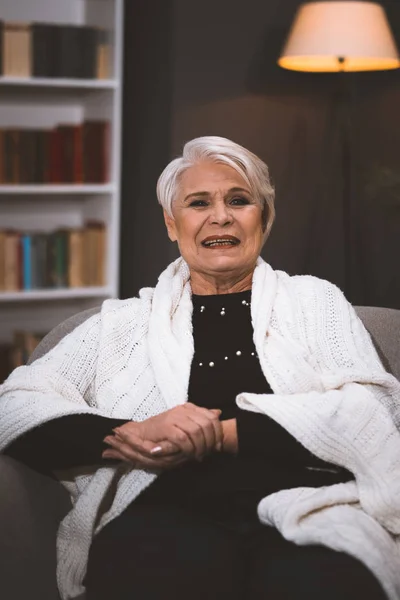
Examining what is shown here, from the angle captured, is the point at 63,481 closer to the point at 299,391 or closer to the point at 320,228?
the point at 299,391

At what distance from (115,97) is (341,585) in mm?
2687

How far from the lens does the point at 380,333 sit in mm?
1961

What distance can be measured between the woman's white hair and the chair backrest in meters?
0.30

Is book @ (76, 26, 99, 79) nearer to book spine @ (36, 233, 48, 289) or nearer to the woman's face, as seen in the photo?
book spine @ (36, 233, 48, 289)

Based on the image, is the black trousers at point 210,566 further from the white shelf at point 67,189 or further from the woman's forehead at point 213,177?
the white shelf at point 67,189

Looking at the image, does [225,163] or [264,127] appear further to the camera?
[264,127]

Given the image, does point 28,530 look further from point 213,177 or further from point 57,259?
point 57,259

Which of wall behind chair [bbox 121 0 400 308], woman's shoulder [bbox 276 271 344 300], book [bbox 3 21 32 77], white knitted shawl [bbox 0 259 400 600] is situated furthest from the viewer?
wall behind chair [bbox 121 0 400 308]

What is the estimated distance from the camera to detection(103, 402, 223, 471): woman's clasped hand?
163 cm

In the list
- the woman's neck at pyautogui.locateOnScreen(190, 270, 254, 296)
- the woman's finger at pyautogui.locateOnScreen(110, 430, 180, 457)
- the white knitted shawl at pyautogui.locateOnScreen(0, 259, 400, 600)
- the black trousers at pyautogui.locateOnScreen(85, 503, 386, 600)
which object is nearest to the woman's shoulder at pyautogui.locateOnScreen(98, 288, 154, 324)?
the white knitted shawl at pyautogui.locateOnScreen(0, 259, 400, 600)

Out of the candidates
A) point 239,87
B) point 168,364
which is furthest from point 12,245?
point 168,364

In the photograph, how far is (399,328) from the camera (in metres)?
1.96

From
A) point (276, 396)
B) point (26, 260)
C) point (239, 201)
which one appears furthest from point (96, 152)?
point (276, 396)

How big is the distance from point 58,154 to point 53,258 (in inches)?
17.0
